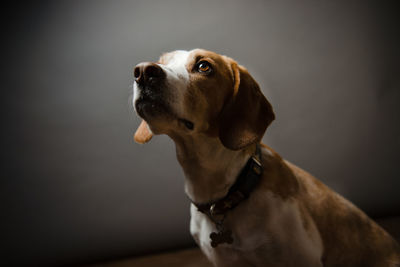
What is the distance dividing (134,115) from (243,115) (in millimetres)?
999

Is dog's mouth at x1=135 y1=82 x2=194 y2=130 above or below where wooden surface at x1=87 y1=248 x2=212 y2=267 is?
above

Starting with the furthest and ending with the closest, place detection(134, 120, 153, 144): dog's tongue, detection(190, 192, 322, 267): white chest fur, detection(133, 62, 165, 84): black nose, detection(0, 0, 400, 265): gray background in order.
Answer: detection(0, 0, 400, 265): gray background
detection(134, 120, 153, 144): dog's tongue
detection(190, 192, 322, 267): white chest fur
detection(133, 62, 165, 84): black nose

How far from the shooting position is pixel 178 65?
1.15 metres

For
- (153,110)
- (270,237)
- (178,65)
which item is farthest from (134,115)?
(270,237)

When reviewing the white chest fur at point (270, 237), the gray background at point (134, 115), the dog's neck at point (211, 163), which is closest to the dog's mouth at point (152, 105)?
the dog's neck at point (211, 163)

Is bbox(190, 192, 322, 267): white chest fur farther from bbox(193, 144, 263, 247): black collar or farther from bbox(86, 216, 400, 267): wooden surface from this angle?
bbox(86, 216, 400, 267): wooden surface

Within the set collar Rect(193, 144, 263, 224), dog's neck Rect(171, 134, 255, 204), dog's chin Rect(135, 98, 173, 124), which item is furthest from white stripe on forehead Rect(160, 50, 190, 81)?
collar Rect(193, 144, 263, 224)

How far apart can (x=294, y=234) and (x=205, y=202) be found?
0.37m

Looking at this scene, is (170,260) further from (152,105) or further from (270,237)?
(152,105)

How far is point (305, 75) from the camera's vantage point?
2156mm

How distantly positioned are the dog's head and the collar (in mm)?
129

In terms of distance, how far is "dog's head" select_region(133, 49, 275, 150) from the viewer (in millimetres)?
991

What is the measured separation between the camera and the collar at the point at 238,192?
1138 mm

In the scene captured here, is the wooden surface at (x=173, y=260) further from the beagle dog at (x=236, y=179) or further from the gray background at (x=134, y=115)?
the beagle dog at (x=236, y=179)
